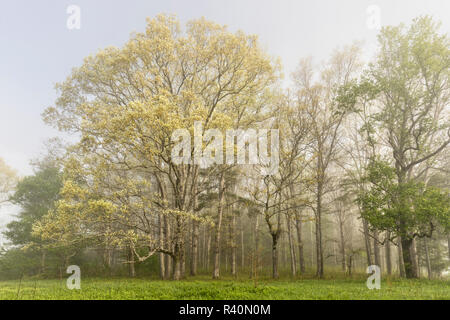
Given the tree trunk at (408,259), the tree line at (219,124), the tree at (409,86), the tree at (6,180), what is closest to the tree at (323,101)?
the tree line at (219,124)

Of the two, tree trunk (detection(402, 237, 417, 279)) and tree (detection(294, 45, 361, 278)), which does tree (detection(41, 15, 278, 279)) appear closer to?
tree (detection(294, 45, 361, 278))

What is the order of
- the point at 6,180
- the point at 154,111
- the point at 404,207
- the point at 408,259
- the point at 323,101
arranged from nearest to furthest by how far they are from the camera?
the point at 154,111
the point at 404,207
the point at 408,259
the point at 323,101
the point at 6,180

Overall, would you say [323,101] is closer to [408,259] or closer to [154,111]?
[408,259]

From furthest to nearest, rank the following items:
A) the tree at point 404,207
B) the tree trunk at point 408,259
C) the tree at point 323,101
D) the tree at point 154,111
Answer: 1. the tree at point 323,101
2. the tree trunk at point 408,259
3. the tree at point 154,111
4. the tree at point 404,207

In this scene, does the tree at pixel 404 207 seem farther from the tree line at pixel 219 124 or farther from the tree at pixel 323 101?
the tree at pixel 323 101

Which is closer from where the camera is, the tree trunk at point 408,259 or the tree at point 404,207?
the tree at point 404,207

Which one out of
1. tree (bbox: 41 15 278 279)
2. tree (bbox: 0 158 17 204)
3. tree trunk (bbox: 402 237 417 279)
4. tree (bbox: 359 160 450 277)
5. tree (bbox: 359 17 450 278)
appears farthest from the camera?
tree (bbox: 0 158 17 204)

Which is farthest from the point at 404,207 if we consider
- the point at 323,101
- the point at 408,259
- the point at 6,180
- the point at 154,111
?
the point at 6,180

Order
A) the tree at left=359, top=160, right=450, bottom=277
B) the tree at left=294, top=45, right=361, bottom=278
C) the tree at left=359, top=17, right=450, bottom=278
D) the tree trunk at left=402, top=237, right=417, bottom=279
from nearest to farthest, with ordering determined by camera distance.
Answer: the tree at left=359, top=160, right=450, bottom=277
the tree at left=359, top=17, right=450, bottom=278
the tree trunk at left=402, top=237, right=417, bottom=279
the tree at left=294, top=45, right=361, bottom=278

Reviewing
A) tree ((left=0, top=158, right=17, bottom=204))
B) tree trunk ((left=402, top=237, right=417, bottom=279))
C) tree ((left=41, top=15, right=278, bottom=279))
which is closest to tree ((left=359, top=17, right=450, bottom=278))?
tree trunk ((left=402, top=237, right=417, bottom=279))

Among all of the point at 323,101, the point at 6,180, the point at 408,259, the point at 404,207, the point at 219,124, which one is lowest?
the point at 408,259

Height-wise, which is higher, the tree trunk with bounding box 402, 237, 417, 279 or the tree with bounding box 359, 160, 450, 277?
the tree with bounding box 359, 160, 450, 277
